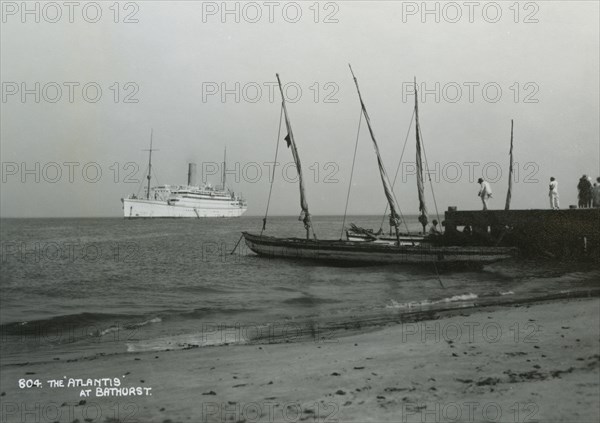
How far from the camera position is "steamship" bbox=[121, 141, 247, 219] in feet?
390

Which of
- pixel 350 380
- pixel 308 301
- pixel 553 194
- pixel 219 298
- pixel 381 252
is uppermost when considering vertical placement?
pixel 553 194

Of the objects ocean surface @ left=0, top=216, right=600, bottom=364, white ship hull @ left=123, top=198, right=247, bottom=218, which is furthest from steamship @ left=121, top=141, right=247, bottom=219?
ocean surface @ left=0, top=216, right=600, bottom=364

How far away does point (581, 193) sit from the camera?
23.4 metres

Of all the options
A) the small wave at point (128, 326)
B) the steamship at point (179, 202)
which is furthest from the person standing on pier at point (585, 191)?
the steamship at point (179, 202)

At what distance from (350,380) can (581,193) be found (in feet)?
73.1

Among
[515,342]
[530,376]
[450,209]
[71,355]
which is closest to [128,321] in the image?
[71,355]

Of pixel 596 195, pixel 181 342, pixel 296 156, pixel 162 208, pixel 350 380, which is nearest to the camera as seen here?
pixel 350 380

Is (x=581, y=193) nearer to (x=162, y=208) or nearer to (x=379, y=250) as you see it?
(x=379, y=250)

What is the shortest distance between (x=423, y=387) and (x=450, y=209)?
2447cm

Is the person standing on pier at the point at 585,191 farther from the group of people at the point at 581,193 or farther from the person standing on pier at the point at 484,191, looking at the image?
the person standing on pier at the point at 484,191

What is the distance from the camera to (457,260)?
76.6ft

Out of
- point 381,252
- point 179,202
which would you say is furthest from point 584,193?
point 179,202

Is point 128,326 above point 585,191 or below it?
below

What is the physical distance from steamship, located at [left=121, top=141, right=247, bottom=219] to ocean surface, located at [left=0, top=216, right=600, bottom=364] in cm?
9041
